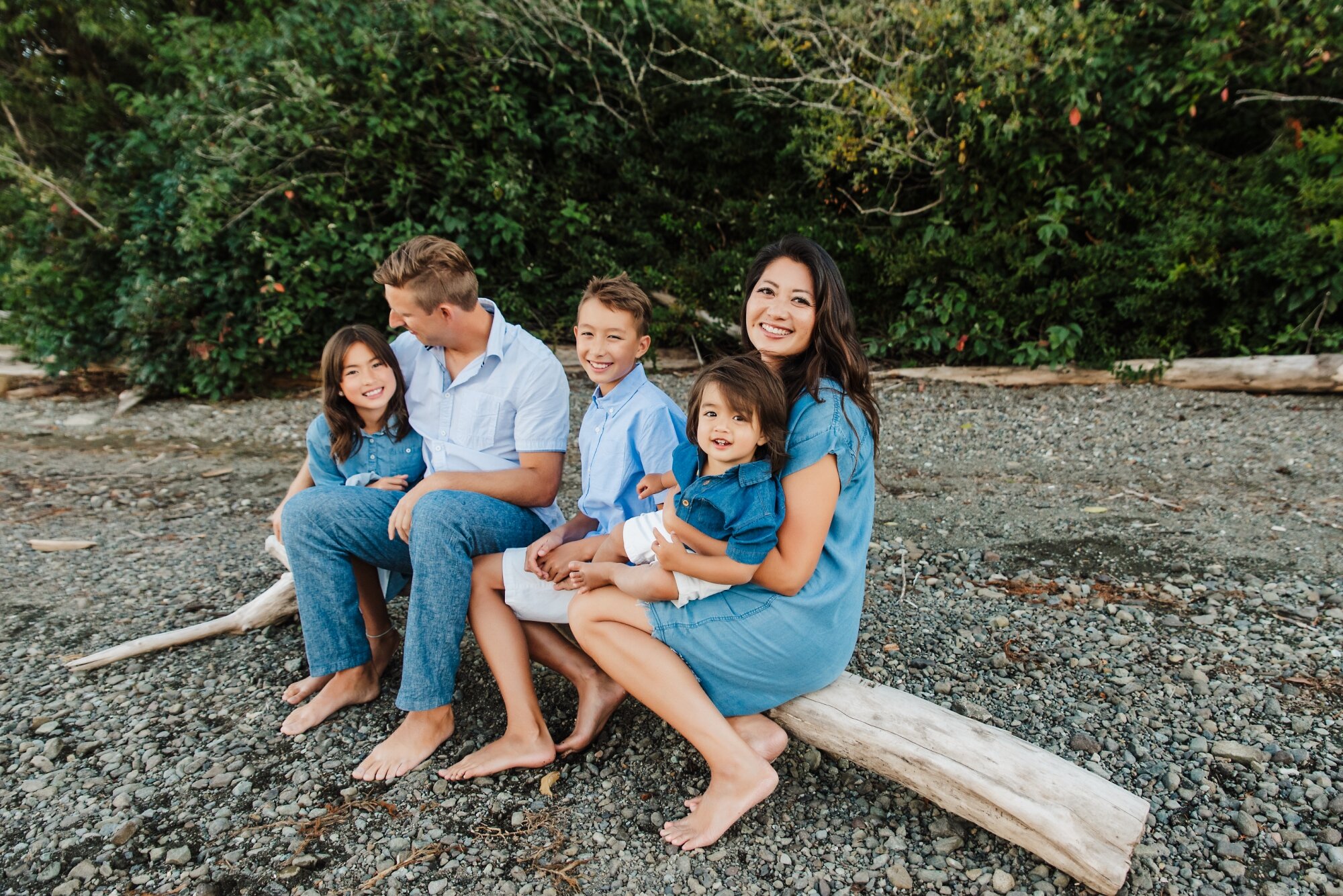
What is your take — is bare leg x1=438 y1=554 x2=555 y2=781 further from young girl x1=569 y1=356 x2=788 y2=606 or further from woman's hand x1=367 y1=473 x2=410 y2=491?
young girl x1=569 y1=356 x2=788 y2=606

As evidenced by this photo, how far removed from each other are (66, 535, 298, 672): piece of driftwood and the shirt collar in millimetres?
1505

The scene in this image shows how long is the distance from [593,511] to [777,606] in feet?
2.53

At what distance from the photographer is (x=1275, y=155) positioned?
6.41m

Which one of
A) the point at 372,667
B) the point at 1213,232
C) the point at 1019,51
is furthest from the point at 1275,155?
the point at 372,667

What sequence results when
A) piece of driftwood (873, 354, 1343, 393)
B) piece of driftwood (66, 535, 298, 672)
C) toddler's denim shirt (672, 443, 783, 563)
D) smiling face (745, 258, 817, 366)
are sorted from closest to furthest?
toddler's denim shirt (672, 443, 783, 563), smiling face (745, 258, 817, 366), piece of driftwood (66, 535, 298, 672), piece of driftwood (873, 354, 1343, 393)

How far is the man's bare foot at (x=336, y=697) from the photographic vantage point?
2.80 m

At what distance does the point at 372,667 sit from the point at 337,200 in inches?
223

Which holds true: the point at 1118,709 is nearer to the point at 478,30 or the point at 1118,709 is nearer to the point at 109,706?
the point at 109,706

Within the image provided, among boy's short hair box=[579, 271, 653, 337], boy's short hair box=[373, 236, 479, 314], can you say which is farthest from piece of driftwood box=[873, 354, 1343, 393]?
boy's short hair box=[373, 236, 479, 314]

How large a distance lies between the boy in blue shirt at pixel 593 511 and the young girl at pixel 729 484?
0.39m

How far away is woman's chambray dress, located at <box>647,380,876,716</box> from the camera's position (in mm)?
2201

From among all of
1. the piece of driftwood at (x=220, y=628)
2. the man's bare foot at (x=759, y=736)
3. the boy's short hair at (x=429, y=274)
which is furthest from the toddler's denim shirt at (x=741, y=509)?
the piece of driftwood at (x=220, y=628)

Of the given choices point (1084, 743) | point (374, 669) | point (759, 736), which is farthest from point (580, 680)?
point (1084, 743)

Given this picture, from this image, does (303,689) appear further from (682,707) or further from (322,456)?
(682,707)
